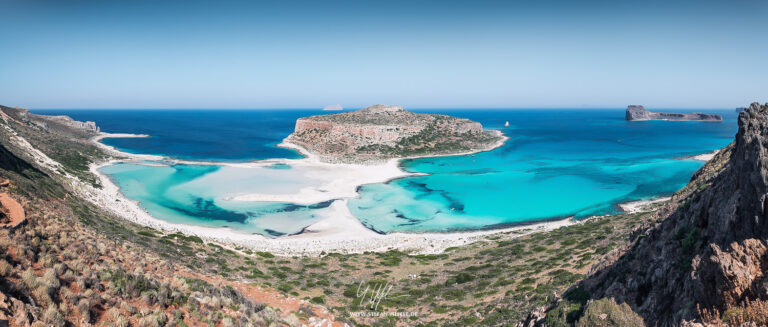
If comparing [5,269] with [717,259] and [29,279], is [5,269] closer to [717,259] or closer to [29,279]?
[29,279]

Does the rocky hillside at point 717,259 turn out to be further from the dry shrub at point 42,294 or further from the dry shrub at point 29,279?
the dry shrub at point 29,279

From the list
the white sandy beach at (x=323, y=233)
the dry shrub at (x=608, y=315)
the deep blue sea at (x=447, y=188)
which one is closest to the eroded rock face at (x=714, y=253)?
the dry shrub at (x=608, y=315)

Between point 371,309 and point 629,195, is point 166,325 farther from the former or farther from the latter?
point 629,195

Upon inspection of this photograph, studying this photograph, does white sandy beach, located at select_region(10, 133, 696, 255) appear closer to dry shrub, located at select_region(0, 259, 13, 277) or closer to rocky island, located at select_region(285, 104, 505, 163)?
dry shrub, located at select_region(0, 259, 13, 277)

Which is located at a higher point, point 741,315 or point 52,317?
point 741,315

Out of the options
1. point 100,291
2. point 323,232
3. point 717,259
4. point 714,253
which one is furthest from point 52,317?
point 323,232

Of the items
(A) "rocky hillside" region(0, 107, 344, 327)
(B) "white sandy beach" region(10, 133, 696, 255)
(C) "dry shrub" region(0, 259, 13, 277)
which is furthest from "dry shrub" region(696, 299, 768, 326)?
(B) "white sandy beach" region(10, 133, 696, 255)
